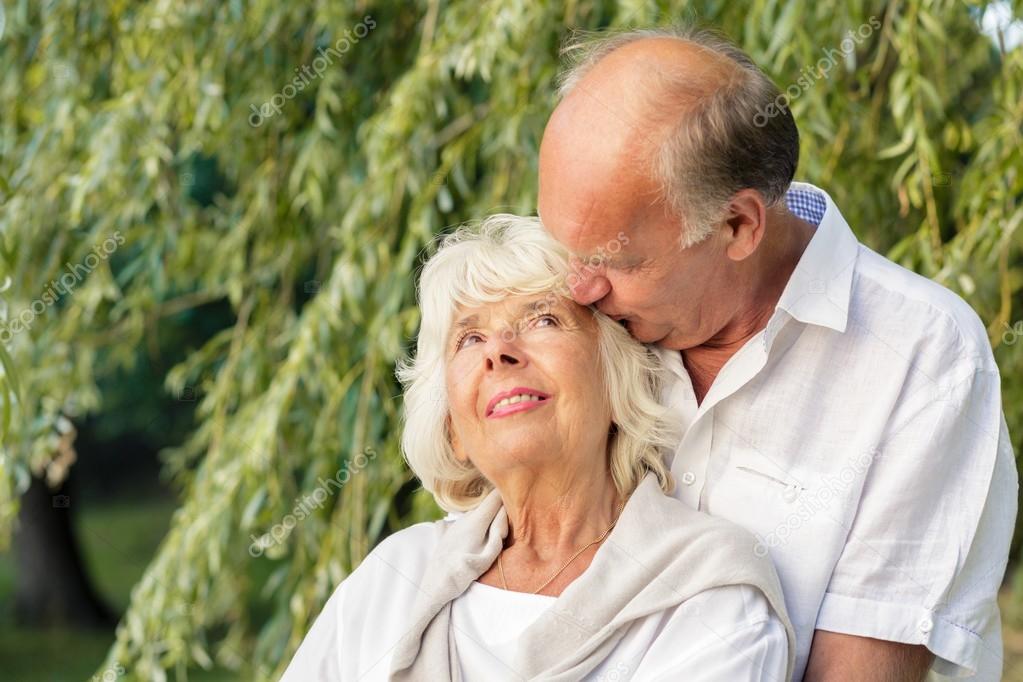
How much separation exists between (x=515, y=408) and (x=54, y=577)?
27.4ft

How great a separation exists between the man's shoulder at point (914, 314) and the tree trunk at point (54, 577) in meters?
8.28

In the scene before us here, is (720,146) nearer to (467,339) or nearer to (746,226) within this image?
(746,226)

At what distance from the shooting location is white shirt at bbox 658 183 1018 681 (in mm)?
1924

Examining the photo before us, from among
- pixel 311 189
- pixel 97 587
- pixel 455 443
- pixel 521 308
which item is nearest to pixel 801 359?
pixel 521 308

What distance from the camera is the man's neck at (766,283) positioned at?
2.08m

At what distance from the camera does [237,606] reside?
3.66 metres

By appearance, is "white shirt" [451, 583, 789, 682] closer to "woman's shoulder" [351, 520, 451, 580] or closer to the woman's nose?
"woman's shoulder" [351, 520, 451, 580]

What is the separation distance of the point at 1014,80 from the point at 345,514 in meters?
1.77

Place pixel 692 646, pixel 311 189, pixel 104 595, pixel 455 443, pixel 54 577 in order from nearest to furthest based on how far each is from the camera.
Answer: pixel 692 646 < pixel 455 443 < pixel 311 189 < pixel 54 577 < pixel 104 595

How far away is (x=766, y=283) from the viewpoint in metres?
2.10

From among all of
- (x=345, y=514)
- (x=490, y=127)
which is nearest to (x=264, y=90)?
(x=490, y=127)

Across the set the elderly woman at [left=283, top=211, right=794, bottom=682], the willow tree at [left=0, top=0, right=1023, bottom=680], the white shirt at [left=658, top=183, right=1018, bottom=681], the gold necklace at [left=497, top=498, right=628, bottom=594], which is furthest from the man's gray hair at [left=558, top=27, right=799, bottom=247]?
the willow tree at [left=0, top=0, right=1023, bottom=680]

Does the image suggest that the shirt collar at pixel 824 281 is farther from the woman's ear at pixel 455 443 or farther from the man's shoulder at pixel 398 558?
the man's shoulder at pixel 398 558

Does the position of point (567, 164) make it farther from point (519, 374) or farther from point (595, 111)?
point (519, 374)
